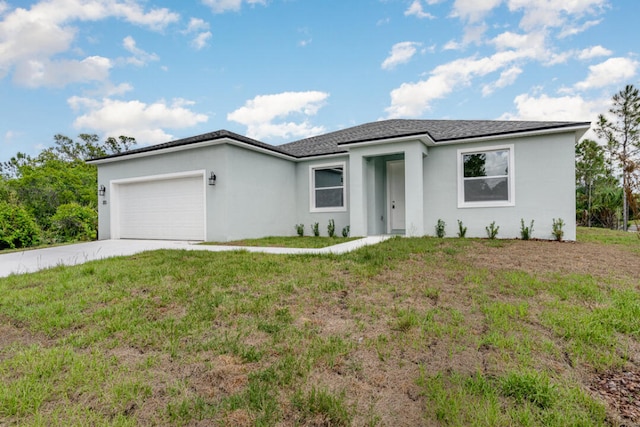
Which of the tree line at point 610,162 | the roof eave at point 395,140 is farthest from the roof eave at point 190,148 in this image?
the tree line at point 610,162

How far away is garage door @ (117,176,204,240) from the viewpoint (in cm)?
992

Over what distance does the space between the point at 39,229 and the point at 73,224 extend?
1.65m

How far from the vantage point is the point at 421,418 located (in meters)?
1.82

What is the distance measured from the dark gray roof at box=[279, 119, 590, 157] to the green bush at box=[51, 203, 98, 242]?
9.30m

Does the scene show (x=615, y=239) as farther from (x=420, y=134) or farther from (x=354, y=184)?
(x=354, y=184)

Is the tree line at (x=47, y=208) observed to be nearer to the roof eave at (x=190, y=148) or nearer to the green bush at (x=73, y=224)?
the green bush at (x=73, y=224)

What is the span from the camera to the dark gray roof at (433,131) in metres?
9.13

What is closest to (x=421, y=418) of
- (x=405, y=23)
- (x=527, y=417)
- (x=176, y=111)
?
(x=527, y=417)

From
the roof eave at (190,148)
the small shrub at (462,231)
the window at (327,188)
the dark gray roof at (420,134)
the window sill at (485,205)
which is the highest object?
the dark gray roof at (420,134)

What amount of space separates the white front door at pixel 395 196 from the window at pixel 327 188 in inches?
70.6

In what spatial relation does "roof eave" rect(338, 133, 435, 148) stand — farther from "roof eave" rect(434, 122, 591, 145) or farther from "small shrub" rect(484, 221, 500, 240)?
"small shrub" rect(484, 221, 500, 240)

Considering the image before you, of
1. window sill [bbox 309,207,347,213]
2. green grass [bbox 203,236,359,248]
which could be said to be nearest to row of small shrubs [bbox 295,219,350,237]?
window sill [bbox 309,207,347,213]

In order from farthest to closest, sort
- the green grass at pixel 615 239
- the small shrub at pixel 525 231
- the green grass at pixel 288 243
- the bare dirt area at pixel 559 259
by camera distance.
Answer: the small shrub at pixel 525 231 → the green grass at pixel 615 239 → the green grass at pixel 288 243 → the bare dirt area at pixel 559 259

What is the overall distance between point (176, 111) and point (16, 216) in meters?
9.90
